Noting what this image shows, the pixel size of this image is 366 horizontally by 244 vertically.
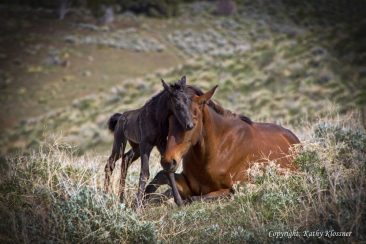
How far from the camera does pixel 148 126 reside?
7668 millimetres

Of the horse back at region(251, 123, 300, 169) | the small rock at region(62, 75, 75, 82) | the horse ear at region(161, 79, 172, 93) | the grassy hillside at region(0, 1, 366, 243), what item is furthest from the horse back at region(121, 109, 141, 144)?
the small rock at region(62, 75, 75, 82)

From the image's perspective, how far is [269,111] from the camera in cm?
2605

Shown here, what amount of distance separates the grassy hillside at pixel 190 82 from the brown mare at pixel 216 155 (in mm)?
523

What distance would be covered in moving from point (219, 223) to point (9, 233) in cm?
239

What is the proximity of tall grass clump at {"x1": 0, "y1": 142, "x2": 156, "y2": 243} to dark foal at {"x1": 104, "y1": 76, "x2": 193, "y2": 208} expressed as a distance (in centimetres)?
76

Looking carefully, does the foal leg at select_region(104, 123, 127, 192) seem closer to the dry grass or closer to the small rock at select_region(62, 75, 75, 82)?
the dry grass

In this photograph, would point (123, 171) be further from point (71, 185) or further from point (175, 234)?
point (175, 234)

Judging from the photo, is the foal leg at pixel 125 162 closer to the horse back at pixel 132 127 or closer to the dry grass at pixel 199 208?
the dry grass at pixel 199 208

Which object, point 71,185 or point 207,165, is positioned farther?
point 207,165

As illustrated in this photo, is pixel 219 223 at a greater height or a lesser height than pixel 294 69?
greater

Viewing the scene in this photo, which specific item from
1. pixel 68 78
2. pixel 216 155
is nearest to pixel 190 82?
pixel 68 78

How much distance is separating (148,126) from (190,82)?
25.2m

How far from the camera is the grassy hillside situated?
6.43 meters

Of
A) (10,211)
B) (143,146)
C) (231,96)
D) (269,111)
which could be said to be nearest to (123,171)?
(143,146)
